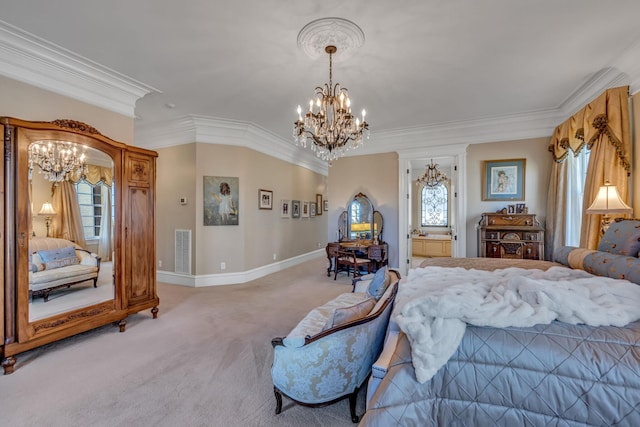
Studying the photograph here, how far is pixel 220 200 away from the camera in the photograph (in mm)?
5059

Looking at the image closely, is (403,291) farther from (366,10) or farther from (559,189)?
(559,189)

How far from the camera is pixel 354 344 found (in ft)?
5.68

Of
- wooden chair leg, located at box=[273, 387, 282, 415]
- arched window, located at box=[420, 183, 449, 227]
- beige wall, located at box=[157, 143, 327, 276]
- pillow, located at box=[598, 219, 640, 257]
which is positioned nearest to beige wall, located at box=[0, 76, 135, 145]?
beige wall, located at box=[157, 143, 327, 276]

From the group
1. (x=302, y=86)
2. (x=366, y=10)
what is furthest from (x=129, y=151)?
(x=366, y=10)

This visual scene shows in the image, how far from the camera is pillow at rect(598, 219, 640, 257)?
2164 millimetres

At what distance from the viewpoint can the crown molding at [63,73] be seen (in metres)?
2.58

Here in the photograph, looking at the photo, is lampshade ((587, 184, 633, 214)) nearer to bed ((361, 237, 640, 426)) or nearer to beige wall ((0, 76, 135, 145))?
bed ((361, 237, 640, 426))

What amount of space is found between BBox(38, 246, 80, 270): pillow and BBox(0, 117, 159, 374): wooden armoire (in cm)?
17

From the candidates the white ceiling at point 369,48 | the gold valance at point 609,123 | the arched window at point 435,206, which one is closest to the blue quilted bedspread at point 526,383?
the white ceiling at point 369,48

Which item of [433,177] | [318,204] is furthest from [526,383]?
[433,177]

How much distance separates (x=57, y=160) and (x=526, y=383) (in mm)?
3860

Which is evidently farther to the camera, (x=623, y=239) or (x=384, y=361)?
(x=623, y=239)

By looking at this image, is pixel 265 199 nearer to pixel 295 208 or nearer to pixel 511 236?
pixel 295 208

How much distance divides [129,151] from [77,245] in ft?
3.64
